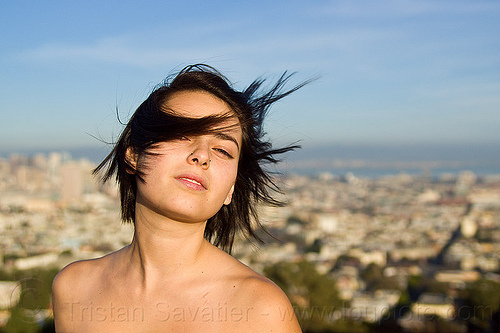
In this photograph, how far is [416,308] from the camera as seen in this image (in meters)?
9.04

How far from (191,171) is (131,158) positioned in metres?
0.27

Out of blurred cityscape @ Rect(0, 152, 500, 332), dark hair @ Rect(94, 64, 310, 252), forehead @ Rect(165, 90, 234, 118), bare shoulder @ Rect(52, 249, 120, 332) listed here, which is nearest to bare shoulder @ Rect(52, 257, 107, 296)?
bare shoulder @ Rect(52, 249, 120, 332)

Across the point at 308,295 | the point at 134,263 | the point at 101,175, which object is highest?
the point at 101,175

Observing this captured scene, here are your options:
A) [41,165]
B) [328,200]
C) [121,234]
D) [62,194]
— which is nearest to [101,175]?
[121,234]

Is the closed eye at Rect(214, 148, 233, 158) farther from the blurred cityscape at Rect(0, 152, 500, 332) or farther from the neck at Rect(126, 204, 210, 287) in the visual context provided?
the blurred cityscape at Rect(0, 152, 500, 332)

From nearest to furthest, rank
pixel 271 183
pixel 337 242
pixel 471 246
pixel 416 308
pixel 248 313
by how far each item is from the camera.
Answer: pixel 248 313
pixel 271 183
pixel 416 308
pixel 471 246
pixel 337 242

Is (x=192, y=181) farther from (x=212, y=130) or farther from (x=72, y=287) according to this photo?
(x=72, y=287)

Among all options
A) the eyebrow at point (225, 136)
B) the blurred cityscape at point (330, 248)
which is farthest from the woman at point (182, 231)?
the blurred cityscape at point (330, 248)

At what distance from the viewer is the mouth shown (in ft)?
4.23

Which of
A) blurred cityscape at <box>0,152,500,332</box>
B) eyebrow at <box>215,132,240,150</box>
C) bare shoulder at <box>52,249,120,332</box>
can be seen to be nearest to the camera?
eyebrow at <box>215,132,240,150</box>

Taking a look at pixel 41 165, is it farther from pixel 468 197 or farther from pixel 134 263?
pixel 468 197

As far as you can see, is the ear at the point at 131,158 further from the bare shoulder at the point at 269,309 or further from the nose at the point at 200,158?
the bare shoulder at the point at 269,309

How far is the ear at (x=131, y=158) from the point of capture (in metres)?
1.46

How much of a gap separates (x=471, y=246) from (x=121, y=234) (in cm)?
1305
